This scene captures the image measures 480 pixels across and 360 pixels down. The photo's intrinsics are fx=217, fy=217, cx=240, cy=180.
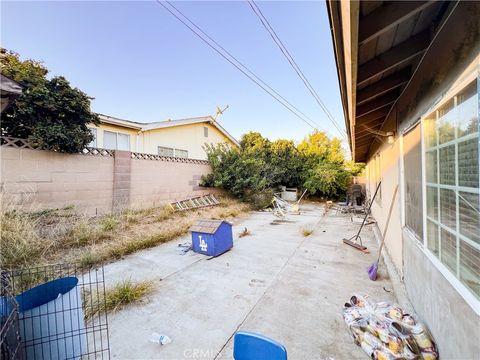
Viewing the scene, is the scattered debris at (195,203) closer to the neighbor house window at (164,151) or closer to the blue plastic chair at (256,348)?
the neighbor house window at (164,151)

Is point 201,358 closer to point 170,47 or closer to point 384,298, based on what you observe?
point 384,298

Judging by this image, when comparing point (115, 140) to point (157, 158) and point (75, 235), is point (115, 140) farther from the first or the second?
point (75, 235)

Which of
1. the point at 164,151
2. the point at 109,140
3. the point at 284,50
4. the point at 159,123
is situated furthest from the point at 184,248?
the point at 159,123

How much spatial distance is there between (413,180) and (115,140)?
967 cm

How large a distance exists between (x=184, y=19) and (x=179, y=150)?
269 inches

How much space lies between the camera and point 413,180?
2.56 metres

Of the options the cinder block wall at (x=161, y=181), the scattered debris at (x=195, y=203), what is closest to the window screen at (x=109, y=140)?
the cinder block wall at (x=161, y=181)

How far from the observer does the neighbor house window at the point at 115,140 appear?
8562mm

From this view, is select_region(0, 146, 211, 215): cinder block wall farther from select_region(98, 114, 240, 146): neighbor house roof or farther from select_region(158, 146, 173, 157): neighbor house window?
select_region(98, 114, 240, 146): neighbor house roof

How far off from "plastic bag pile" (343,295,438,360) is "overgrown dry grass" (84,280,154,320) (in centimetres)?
248

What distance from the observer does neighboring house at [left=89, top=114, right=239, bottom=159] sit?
8.52m

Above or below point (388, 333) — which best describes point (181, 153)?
above

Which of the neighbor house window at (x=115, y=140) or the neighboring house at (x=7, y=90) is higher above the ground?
the neighbor house window at (x=115, y=140)

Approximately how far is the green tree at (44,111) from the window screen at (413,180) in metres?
6.71
